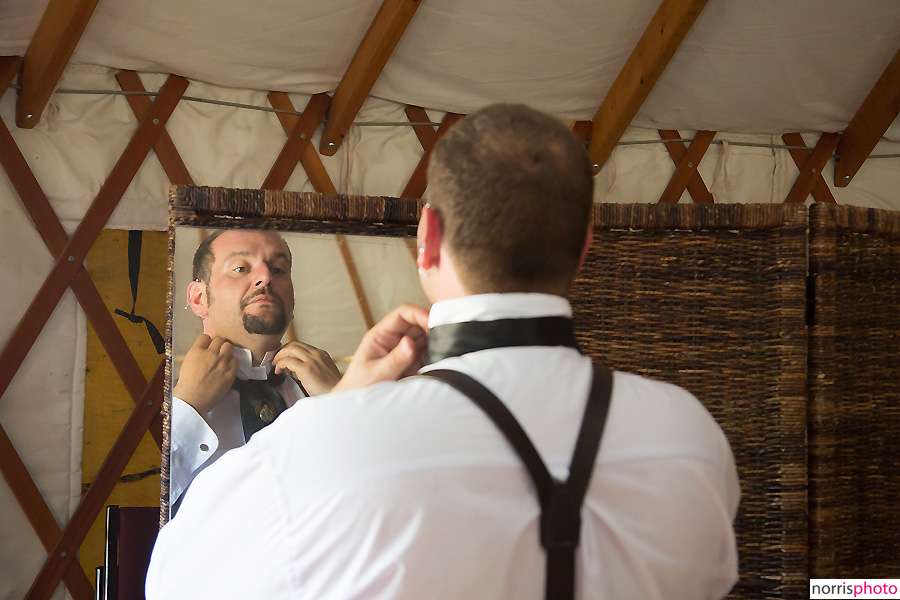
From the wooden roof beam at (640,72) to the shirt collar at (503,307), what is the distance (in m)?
1.60

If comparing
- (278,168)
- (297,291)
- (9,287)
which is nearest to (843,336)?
(297,291)

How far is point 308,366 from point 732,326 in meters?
0.78

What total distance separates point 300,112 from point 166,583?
1.77 metres

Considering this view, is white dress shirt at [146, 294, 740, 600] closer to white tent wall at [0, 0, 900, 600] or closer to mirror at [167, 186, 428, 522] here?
mirror at [167, 186, 428, 522]

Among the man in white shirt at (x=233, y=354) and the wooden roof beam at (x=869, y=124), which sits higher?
the wooden roof beam at (x=869, y=124)

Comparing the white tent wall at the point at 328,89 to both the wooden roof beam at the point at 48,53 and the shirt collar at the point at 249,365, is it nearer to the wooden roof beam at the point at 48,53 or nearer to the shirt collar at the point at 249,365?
the wooden roof beam at the point at 48,53

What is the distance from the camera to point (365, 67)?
2.01 m

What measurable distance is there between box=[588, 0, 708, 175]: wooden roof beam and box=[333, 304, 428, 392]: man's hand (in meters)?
1.51

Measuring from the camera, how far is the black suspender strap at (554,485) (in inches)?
22.8

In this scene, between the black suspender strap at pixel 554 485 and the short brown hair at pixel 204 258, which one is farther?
the short brown hair at pixel 204 258

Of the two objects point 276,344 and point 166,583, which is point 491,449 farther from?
point 276,344

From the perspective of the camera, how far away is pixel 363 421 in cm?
56

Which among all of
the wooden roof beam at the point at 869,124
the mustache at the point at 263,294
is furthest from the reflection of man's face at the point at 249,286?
the wooden roof beam at the point at 869,124

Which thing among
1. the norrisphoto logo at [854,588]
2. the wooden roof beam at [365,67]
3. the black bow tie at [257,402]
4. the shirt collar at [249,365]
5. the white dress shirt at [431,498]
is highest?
the wooden roof beam at [365,67]
